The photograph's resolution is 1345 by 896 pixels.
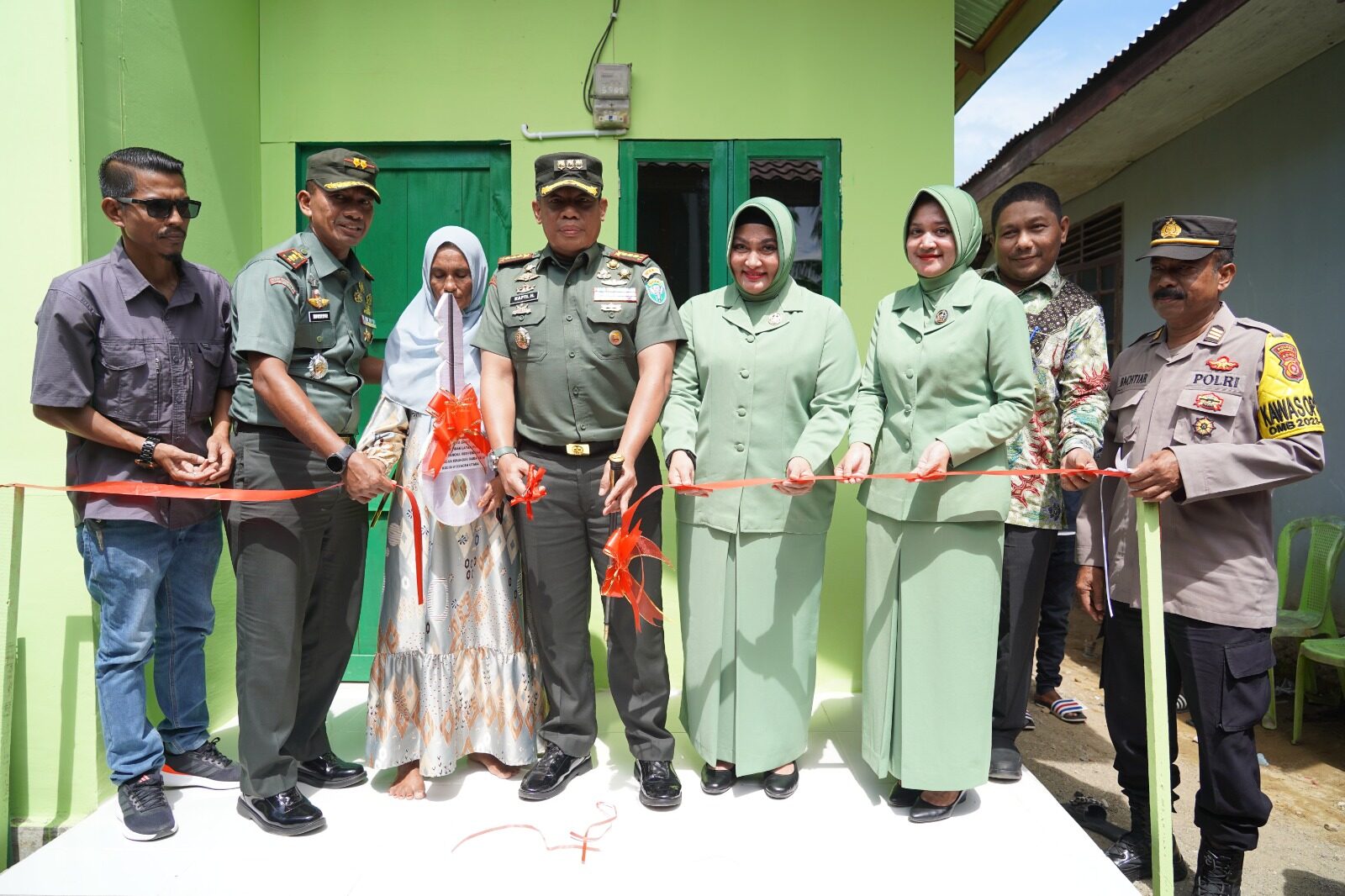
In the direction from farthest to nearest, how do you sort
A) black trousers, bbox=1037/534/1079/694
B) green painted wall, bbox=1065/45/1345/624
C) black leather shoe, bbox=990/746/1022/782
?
green painted wall, bbox=1065/45/1345/624
black trousers, bbox=1037/534/1079/694
black leather shoe, bbox=990/746/1022/782

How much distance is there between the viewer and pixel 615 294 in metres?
3.09

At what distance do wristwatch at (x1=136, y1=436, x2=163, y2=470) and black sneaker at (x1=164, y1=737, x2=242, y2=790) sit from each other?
1.19 metres

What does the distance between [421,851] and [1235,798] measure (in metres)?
2.74

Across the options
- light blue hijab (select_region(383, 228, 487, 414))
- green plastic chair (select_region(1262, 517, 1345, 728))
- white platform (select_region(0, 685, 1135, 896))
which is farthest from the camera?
green plastic chair (select_region(1262, 517, 1345, 728))

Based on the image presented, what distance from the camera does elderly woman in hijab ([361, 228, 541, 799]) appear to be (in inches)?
122

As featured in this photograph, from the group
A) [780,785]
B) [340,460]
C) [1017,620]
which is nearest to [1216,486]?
[1017,620]

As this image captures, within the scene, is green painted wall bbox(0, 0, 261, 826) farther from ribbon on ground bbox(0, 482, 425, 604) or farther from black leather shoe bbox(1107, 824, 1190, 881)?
black leather shoe bbox(1107, 824, 1190, 881)

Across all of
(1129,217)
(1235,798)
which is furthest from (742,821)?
(1129,217)

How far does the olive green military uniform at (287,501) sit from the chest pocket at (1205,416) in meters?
2.97

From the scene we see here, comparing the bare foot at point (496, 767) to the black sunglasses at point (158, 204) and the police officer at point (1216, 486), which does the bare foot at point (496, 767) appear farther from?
the police officer at point (1216, 486)

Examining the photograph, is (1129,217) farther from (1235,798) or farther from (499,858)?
→ (499,858)

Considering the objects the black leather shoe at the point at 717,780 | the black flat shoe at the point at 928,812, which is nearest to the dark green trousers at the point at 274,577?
the black leather shoe at the point at 717,780

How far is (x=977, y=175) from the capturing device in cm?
984

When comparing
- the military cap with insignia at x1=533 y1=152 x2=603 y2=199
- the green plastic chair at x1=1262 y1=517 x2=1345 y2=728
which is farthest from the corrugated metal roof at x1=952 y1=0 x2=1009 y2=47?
the military cap with insignia at x1=533 y1=152 x2=603 y2=199
